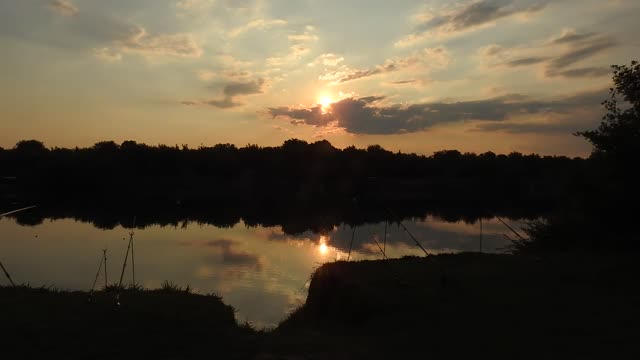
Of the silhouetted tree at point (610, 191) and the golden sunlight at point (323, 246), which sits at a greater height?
the silhouetted tree at point (610, 191)

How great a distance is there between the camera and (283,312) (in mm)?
18391

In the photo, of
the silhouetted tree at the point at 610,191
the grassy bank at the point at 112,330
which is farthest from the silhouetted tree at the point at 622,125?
the grassy bank at the point at 112,330

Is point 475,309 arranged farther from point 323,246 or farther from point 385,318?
point 323,246

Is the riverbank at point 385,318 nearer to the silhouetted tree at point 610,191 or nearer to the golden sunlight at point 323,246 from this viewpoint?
the silhouetted tree at point 610,191

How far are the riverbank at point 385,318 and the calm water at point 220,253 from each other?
450cm

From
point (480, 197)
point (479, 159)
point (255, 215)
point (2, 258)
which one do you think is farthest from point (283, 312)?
point (479, 159)

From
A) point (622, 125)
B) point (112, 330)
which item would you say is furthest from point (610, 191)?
point (112, 330)

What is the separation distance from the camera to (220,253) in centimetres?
3303

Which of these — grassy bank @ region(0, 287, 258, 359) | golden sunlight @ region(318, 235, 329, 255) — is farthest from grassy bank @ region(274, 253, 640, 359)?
golden sunlight @ region(318, 235, 329, 255)

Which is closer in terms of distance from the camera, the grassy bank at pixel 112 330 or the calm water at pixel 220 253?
the grassy bank at pixel 112 330

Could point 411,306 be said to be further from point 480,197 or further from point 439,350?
point 480,197

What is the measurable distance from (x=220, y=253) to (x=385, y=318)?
23.2 m

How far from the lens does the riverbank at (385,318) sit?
28.7 feet

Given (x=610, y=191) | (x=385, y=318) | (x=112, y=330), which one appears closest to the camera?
(x=112, y=330)
